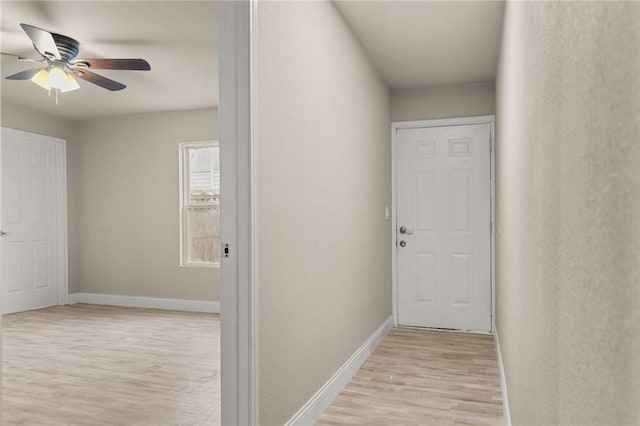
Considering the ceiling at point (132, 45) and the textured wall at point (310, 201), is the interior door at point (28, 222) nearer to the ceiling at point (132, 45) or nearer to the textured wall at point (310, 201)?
the ceiling at point (132, 45)

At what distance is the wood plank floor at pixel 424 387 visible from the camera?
2.74 metres

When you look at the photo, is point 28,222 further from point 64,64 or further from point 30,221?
point 64,64

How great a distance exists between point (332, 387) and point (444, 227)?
2.45 m

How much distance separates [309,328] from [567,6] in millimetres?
2107

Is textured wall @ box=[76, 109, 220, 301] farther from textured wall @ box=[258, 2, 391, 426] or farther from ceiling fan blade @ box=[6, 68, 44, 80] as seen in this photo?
textured wall @ box=[258, 2, 391, 426]

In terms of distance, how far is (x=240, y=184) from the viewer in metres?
A: 1.91

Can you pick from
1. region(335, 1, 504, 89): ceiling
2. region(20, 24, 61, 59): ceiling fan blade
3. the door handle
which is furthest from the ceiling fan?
the door handle

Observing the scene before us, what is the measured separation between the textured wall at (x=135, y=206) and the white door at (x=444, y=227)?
247 centimetres

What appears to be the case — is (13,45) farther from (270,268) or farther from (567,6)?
(567,6)

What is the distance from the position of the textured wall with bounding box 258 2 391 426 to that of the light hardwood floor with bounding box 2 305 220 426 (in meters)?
0.85

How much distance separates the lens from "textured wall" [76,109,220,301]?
239 inches

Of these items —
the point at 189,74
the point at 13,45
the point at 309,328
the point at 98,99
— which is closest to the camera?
the point at 309,328

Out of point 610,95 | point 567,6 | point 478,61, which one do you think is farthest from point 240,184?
point 478,61

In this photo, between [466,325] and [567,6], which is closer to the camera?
[567,6]
